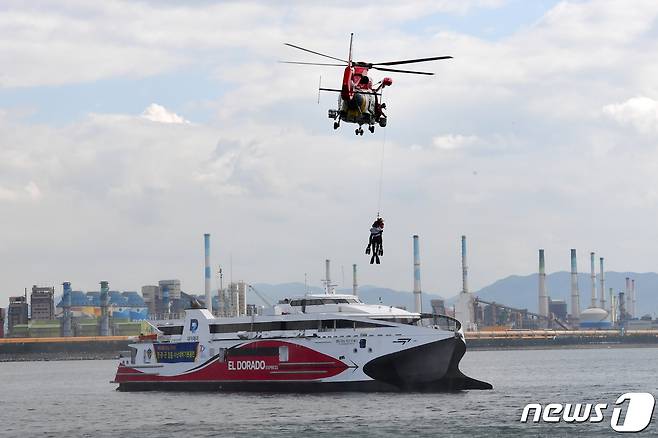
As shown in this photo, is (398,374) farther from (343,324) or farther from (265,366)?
(265,366)

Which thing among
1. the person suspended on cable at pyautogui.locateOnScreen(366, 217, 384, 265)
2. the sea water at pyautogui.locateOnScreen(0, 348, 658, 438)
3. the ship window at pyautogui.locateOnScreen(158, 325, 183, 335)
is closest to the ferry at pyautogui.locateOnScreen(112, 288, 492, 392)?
the sea water at pyautogui.locateOnScreen(0, 348, 658, 438)

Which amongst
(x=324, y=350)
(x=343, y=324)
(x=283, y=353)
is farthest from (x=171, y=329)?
(x=343, y=324)

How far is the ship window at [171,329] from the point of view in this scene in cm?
7650

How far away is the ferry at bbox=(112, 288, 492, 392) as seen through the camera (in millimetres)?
66562

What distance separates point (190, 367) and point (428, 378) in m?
16.8

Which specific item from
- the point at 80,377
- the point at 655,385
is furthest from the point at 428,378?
the point at 80,377

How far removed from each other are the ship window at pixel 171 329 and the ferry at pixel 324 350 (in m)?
1.49

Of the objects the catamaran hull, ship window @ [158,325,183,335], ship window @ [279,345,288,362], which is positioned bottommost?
the catamaran hull

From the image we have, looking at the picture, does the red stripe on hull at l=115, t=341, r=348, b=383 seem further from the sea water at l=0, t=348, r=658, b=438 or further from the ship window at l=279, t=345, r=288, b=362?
the sea water at l=0, t=348, r=658, b=438

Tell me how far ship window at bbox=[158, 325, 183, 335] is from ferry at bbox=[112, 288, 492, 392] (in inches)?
58.5

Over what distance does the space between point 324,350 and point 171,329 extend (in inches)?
560

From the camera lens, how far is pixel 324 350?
222ft

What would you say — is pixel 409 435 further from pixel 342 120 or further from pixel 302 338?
pixel 302 338

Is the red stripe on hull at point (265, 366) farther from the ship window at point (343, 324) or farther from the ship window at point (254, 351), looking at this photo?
the ship window at point (343, 324)
